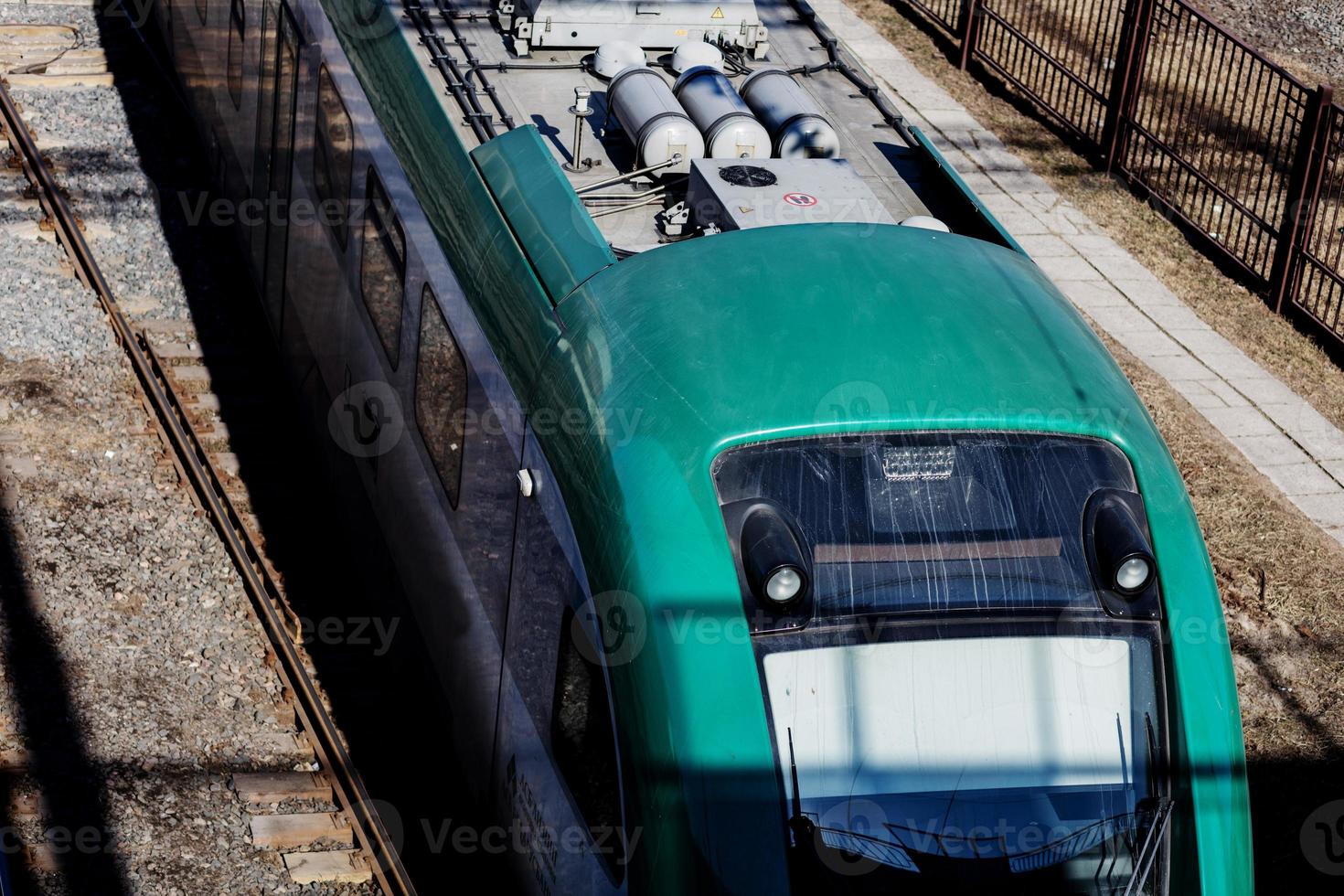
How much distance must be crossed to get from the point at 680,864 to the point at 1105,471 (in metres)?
1.85

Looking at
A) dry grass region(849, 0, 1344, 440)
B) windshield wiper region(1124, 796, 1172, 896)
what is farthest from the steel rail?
dry grass region(849, 0, 1344, 440)

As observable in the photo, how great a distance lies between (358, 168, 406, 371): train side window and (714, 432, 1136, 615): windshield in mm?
2851

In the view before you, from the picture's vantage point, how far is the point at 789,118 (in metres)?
7.05

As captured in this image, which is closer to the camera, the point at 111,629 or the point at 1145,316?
the point at 111,629

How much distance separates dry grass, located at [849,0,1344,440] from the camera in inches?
471

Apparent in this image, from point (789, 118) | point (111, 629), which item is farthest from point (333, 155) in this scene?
point (111, 629)

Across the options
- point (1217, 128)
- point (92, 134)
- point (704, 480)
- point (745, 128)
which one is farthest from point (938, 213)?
point (1217, 128)

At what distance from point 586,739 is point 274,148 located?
219 inches

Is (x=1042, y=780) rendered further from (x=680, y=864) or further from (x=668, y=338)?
(x=668, y=338)

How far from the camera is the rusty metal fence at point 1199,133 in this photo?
1241cm

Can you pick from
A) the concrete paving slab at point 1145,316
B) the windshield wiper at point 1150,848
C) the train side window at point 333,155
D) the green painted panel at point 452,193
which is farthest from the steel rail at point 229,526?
the concrete paving slab at point 1145,316

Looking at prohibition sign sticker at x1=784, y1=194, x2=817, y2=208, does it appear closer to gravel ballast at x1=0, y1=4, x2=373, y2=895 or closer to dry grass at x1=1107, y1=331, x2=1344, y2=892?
gravel ballast at x1=0, y1=4, x2=373, y2=895

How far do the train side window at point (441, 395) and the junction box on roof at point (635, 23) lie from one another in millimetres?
1819

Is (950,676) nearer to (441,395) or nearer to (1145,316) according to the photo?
(441,395)
